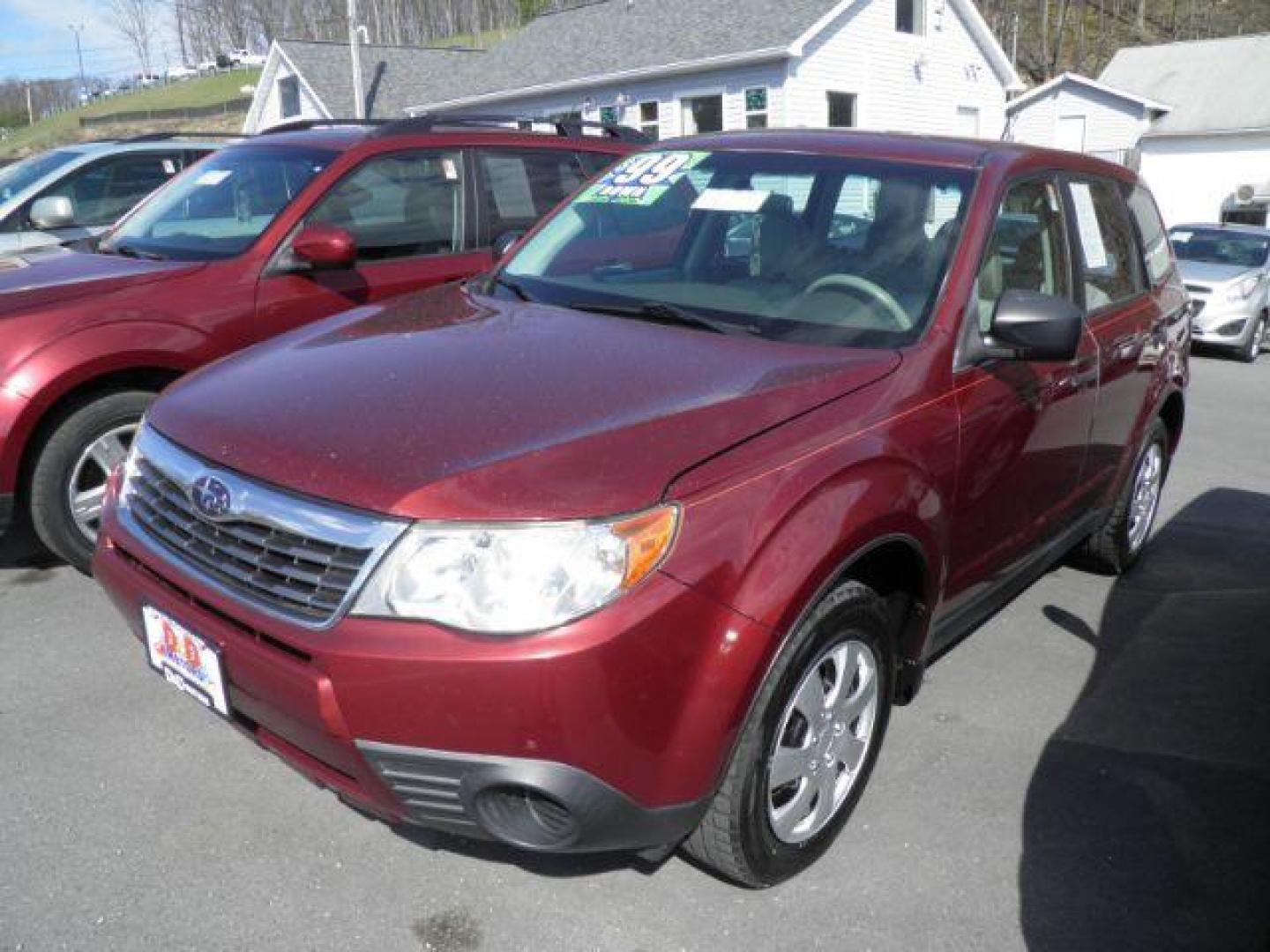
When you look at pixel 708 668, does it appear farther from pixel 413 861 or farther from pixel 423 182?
pixel 423 182

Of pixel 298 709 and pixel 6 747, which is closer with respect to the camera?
pixel 298 709

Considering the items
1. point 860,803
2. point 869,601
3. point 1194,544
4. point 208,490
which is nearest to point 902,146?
point 869,601

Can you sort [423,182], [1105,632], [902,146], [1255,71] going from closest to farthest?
1. [902,146]
2. [1105,632]
3. [423,182]
4. [1255,71]

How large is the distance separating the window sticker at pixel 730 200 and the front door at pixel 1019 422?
0.75 m

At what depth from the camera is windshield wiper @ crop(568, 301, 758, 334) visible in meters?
3.03

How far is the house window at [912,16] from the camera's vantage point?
966 inches

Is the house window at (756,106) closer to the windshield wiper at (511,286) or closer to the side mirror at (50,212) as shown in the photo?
the side mirror at (50,212)

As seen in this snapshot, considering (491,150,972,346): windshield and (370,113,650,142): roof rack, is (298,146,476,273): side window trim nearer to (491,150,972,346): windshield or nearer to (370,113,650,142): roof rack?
(370,113,650,142): roof rack

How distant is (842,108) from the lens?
76.3ft

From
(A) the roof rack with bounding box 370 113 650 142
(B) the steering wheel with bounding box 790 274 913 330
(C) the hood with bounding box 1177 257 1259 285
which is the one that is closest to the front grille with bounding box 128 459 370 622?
(B) the steering wheel with bounding box 790 274 913 330

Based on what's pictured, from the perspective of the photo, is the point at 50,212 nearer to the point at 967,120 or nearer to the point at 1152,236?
the point at 1152,236

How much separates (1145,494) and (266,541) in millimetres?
4128

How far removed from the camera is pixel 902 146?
3496mm

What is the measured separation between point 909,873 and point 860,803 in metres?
0.33
